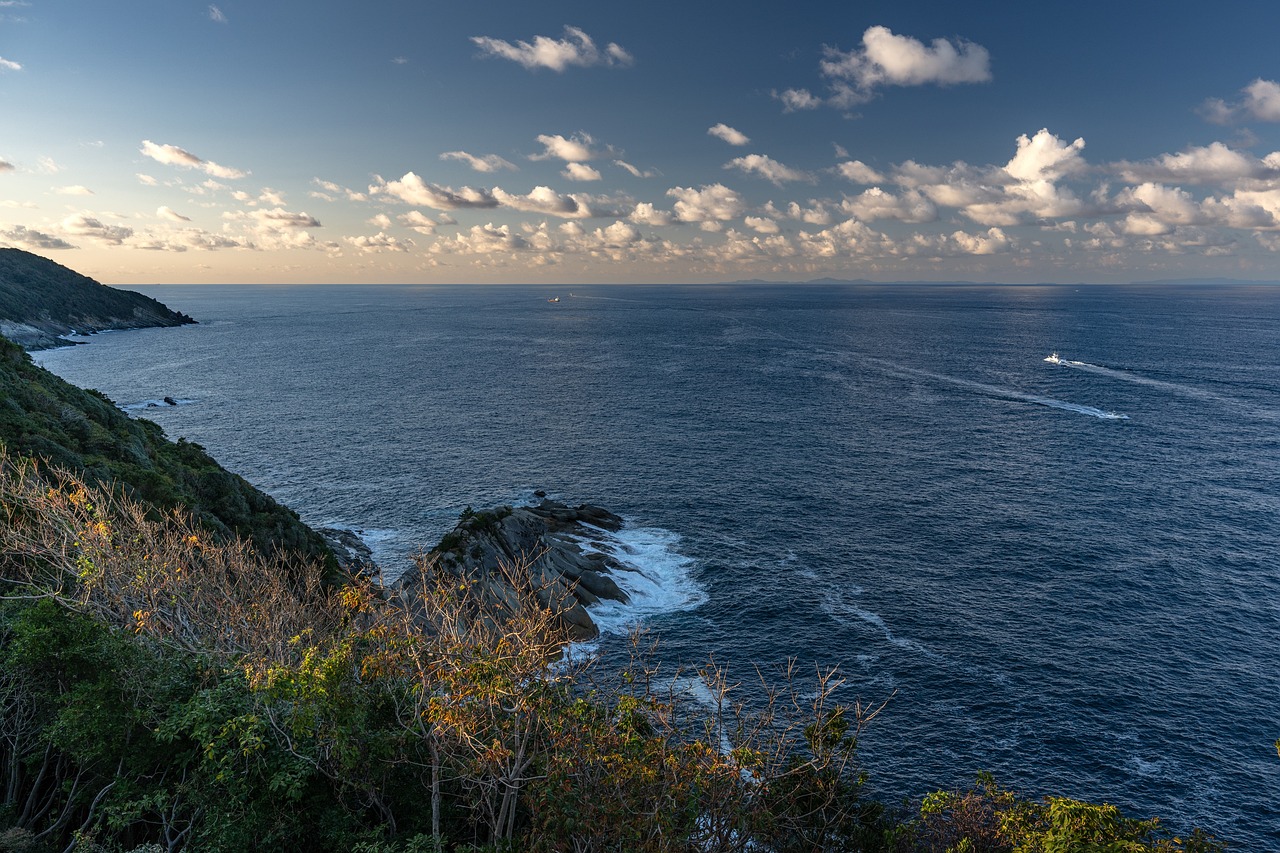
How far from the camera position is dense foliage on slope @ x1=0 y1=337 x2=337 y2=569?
5103 centimetres

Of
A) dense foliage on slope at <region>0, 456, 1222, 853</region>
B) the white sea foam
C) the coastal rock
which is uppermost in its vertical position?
dense foliage on slope at <region>0, 456, 1222, 853</region>

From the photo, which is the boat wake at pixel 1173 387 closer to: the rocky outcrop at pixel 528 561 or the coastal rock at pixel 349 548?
the rocky outcrop at pixel 528 561

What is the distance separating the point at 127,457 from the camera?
59.9m

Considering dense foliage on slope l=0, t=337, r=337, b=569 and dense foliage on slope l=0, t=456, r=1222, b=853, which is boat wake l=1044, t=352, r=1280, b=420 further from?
dense foliage on slope l=0, t=337, r=337, b=569

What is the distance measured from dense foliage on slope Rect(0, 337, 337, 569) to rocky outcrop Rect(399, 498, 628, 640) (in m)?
12.2

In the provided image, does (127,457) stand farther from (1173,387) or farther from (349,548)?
(1173,387)

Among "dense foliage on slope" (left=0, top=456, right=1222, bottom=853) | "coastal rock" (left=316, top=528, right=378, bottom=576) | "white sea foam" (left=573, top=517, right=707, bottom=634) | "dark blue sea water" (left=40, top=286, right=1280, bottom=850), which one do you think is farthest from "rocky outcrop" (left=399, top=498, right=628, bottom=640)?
"dense foliage on slope" (left=0, top=456, right=1222, bottom=853)

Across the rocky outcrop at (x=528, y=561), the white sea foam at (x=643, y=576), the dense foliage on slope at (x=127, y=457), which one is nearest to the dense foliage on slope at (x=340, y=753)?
the dense foliage on slope at (x=127, y=457)

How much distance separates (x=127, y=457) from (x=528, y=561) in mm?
36776

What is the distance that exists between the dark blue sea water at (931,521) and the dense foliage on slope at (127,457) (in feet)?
48.9

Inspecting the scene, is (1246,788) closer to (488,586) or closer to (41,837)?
(488,586)

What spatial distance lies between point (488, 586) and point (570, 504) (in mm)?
29525

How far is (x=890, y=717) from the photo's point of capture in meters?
52.3

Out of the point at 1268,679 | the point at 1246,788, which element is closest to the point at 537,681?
the point at 1246,788
